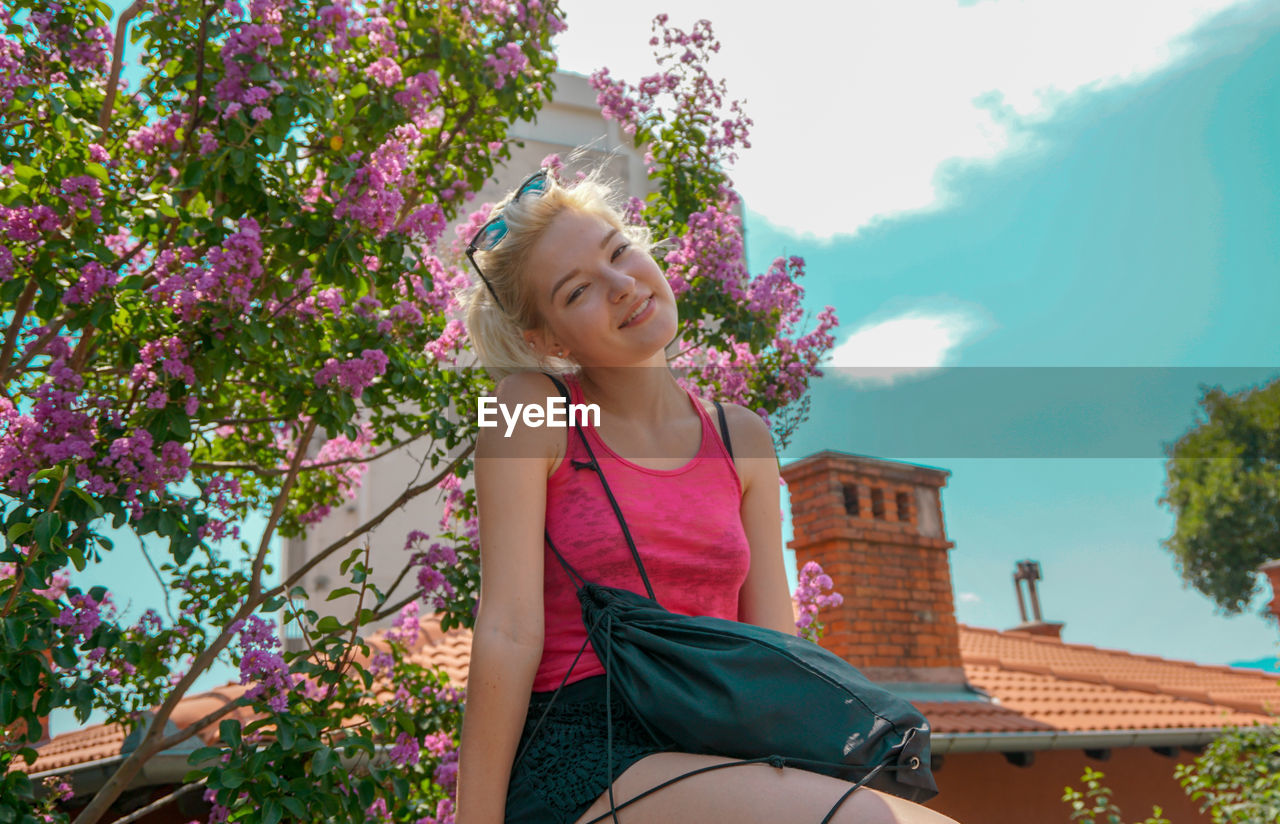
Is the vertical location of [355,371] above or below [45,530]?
above

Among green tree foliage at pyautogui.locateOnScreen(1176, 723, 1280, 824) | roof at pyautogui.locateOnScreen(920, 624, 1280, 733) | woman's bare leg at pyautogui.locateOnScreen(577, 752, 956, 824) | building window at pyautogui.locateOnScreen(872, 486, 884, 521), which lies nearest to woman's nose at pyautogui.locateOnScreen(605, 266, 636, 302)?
woman's bare leg at pyautogui.locateOnScreen(577, 752, 956, 824)

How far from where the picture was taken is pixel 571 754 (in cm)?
128

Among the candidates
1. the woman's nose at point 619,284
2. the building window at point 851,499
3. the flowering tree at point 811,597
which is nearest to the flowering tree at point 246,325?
the flowering tree at point 811,597

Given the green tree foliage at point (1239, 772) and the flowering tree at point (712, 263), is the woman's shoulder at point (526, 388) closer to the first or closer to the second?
the flowering tree at point (712, 263)

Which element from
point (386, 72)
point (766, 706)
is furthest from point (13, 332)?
point (766, 706)

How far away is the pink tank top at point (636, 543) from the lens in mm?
1414

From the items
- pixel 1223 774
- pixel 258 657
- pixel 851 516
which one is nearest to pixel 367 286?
pixel 258 657

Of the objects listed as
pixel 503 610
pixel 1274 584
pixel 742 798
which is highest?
pixel 1274 584

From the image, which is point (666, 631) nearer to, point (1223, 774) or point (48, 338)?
point (48, 338)

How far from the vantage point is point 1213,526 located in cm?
2827

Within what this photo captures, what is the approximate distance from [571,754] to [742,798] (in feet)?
0.90

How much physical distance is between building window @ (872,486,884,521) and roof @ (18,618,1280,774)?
1636 millimetres

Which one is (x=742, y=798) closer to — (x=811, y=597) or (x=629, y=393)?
(x=629, y=393)

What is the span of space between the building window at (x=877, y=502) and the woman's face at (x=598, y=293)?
23.8 feet
